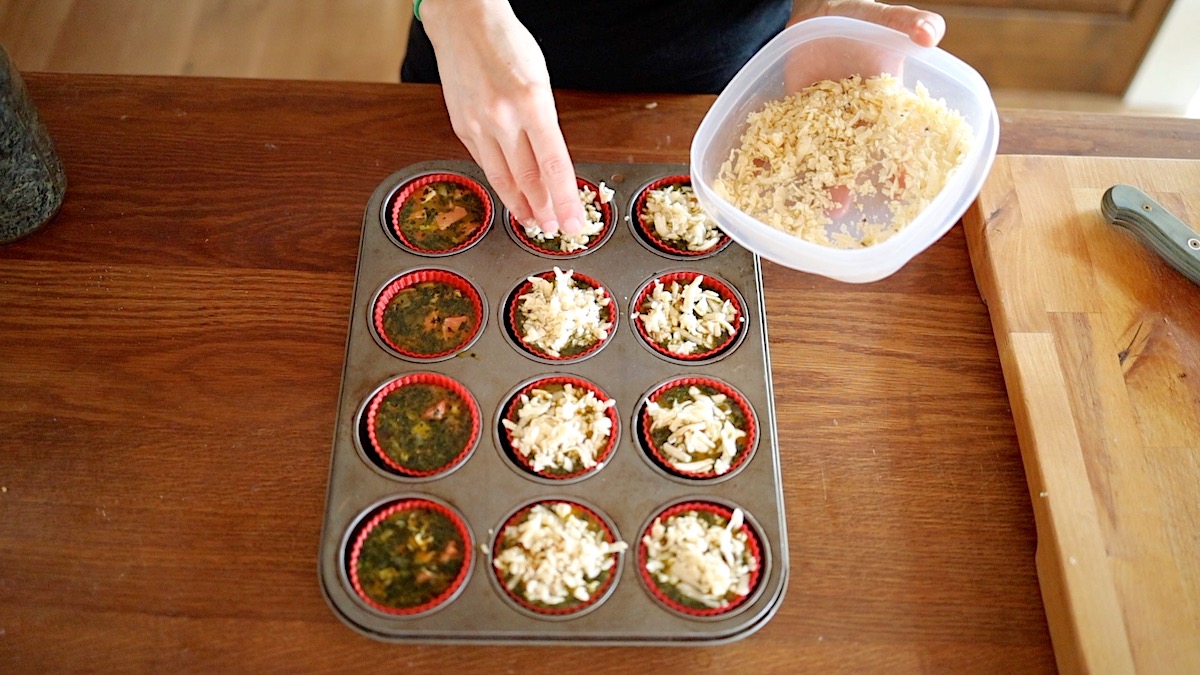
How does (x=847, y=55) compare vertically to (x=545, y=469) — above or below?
above

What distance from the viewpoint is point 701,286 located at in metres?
1.45

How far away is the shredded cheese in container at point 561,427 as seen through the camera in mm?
1263

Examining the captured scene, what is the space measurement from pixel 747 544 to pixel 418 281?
640 millimetres

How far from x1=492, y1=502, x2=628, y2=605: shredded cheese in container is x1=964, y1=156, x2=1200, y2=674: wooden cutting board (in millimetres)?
595

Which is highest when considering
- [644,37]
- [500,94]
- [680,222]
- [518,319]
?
[500,94]

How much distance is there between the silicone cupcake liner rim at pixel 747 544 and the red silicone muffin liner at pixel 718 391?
4cm

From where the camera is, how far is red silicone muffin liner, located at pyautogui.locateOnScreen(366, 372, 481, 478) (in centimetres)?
126

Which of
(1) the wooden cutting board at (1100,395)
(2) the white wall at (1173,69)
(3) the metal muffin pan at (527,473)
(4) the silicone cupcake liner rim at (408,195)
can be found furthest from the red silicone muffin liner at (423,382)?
(2) the white wall at (1173,69)

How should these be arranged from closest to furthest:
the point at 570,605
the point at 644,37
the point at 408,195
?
the point at 570,605, the point at 408,195, the point at 644,37

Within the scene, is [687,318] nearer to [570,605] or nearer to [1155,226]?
[570,605]

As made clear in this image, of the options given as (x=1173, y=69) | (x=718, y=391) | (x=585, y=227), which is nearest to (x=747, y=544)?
(x=718, y=391)

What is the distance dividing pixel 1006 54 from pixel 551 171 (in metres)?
2.29

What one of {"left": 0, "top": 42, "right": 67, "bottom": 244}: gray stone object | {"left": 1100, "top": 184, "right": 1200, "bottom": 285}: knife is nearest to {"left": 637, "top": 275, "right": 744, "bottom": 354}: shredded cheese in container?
{"left": 1100, "top": 184, "right": 1200, "bottom": 285}: knife

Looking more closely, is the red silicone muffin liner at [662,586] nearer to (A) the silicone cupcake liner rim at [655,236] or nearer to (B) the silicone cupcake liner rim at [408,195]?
(A) the silicone cupcake liner rim at [655,236]
